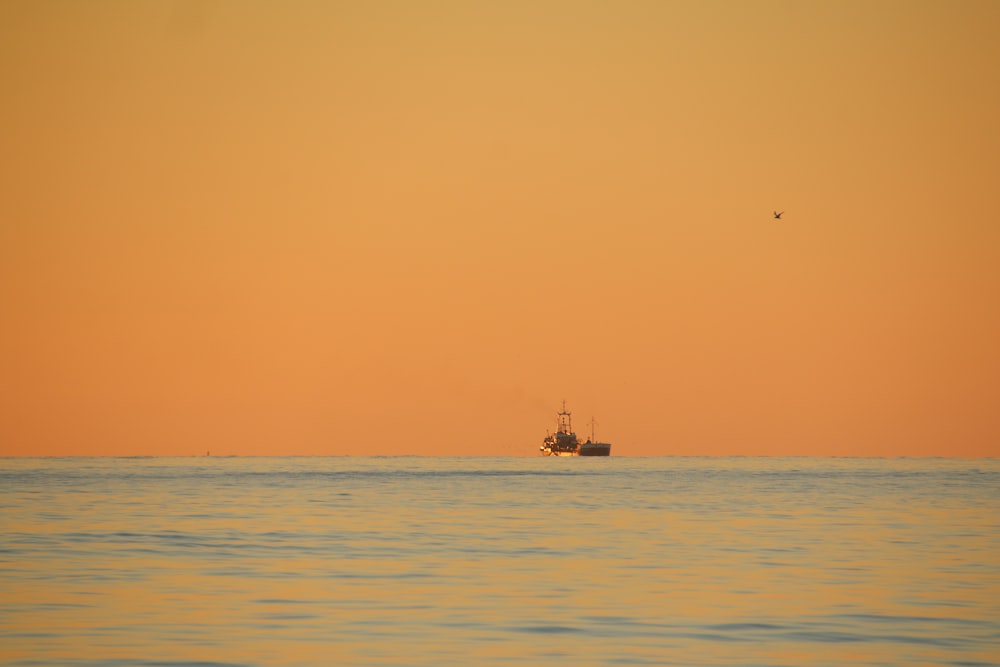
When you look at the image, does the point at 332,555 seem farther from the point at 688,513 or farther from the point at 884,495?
the point at 884,495

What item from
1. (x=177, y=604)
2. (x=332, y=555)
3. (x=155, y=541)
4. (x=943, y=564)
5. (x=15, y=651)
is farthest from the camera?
(x=155, y=541)

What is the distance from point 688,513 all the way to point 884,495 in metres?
32.3

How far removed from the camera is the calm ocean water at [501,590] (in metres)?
23.9

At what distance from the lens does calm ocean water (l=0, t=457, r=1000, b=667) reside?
23.9 meters

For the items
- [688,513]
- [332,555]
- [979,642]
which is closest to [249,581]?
[332,555]

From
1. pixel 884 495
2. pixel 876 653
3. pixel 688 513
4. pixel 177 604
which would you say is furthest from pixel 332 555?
pixel 884 495

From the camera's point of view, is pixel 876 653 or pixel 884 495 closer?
pixel 876 653

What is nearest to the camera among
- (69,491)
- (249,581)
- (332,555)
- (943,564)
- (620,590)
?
(620,590)

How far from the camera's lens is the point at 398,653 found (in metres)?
23.5

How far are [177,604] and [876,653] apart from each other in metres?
14.9

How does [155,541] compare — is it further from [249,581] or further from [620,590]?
[620,590]

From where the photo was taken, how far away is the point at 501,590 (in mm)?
32156

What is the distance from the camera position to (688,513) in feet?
216

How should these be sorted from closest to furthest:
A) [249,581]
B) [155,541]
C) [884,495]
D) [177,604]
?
[177,604] < [249,581] < [155,541] < [884,495]
